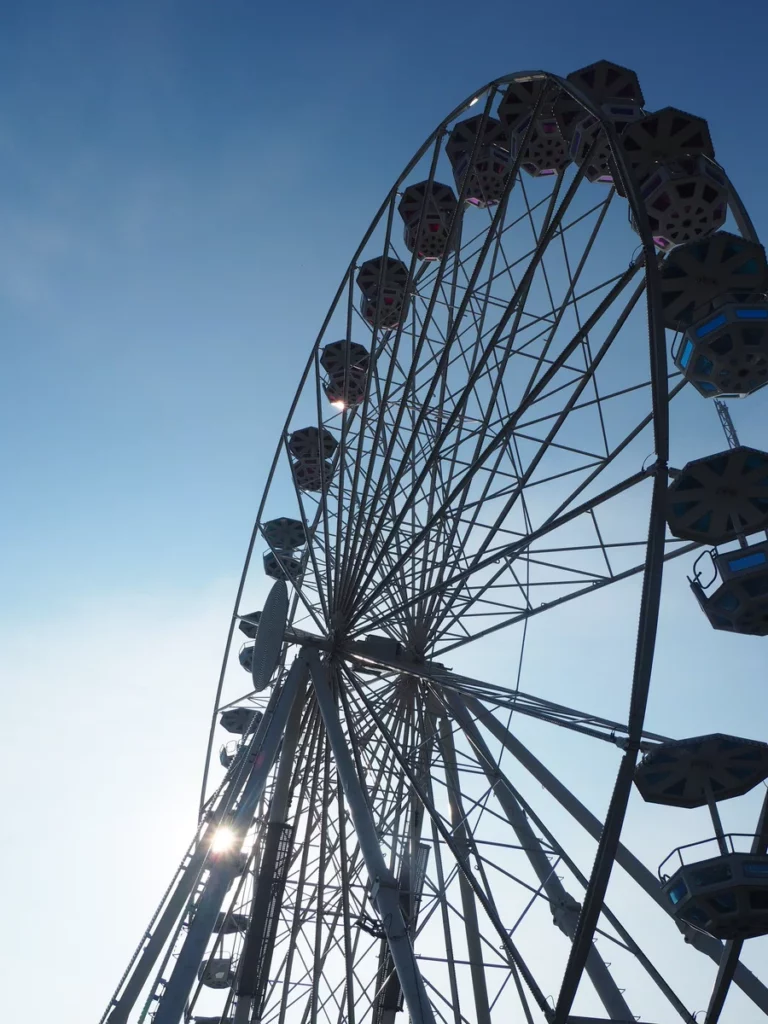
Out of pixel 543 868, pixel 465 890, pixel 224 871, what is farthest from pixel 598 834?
pixel 224 871

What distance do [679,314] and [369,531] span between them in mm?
6997

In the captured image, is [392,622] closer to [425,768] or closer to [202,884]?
[425,768]

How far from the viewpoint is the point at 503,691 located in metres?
13.9

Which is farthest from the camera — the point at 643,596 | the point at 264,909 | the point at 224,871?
the point at 264,909

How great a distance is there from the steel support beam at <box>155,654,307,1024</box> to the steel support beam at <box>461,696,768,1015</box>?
10.7ft

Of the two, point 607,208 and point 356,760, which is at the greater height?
point 607,208

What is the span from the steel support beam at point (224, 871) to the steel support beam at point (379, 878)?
16.4 inches

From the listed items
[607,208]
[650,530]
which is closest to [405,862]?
[650,530]

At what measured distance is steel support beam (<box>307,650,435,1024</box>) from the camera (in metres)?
9.35

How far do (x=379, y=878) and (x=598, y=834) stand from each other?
372 centimetres

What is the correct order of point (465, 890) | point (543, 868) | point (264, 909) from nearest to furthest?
point (543, 868), point (264, 909), point (465, 890)

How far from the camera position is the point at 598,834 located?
41.5ft

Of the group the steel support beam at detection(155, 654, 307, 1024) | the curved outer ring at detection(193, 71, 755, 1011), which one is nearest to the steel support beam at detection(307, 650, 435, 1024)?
the steel support beam at detection(155, 654, 307, 1024)

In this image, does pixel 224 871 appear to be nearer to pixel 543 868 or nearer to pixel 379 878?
pixel 379 878
